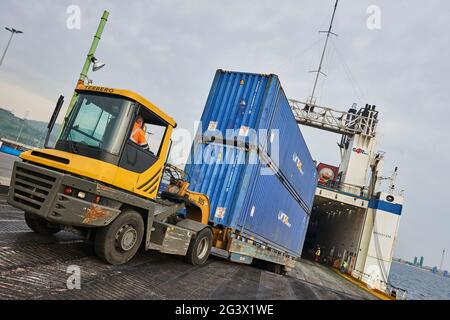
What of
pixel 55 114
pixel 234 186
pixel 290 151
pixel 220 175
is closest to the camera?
pixel 55 114

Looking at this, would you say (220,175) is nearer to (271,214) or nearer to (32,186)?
(271,214)

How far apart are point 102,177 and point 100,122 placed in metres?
0.93

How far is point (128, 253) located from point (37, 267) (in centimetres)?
142

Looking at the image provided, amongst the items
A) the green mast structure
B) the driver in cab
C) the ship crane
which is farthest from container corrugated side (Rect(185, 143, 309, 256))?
the ship crane

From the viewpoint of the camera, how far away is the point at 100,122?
4984mm

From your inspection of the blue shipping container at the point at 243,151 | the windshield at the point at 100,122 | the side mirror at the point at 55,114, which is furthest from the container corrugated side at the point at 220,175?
the side mirror at the point at 55,114

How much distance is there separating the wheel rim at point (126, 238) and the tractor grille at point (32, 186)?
118cm

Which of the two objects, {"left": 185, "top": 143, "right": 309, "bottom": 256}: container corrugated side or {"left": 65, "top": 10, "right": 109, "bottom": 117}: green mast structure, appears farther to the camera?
{"left": 65, "top": 10, "right": 109, "bottom": 117}: green mast structure

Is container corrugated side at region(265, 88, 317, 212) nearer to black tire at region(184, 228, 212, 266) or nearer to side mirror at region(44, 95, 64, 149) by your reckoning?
black tire at region(184, 228, 212, 266)

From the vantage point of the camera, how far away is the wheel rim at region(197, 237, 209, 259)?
7180 mm

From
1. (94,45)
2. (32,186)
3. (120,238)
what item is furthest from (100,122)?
(94,45)
